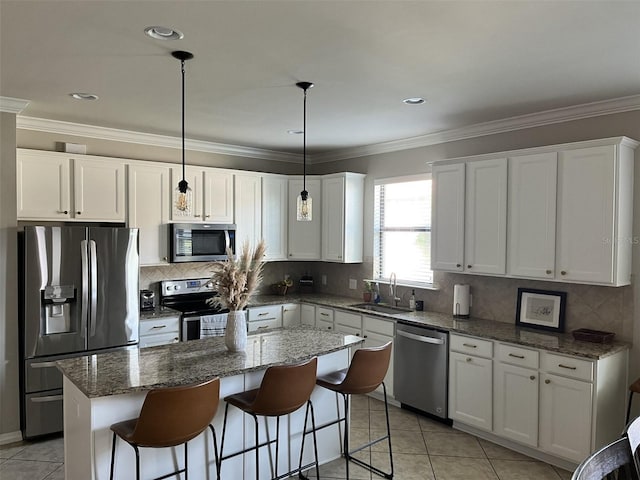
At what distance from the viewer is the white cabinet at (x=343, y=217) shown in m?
5.44

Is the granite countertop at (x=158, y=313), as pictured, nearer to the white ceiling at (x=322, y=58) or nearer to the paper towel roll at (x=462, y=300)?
the white ceiling at (x=322, y=58)

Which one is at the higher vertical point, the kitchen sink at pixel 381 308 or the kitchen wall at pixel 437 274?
the kitchen wall at pixel 437 274

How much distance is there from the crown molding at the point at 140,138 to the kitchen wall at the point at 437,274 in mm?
55

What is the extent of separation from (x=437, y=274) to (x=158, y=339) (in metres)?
2.88

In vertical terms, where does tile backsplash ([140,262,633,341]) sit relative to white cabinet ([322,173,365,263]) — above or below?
below

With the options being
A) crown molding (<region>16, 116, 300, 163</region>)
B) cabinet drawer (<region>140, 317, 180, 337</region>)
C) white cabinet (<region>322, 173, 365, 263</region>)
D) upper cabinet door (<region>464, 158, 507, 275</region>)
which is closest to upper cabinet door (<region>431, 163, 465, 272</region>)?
upper cabinet door (<region>464, 158, 507, 275</region>)

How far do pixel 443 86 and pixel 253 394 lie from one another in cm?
240

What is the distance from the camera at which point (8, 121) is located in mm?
3652

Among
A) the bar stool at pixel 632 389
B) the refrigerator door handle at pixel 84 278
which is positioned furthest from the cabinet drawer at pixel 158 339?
the bar stool at pixel 632 389

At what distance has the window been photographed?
4930 mm

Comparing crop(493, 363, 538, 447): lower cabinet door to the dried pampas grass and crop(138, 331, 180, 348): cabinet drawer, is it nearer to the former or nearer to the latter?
the dried pampas grass

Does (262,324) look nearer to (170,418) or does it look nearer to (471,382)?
(471,382)

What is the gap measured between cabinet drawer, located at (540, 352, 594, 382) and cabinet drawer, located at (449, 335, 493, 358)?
43 centimetres

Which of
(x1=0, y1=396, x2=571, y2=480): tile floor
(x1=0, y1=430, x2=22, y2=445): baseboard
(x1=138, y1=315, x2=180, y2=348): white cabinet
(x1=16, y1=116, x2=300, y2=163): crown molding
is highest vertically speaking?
(x1=16, y1=116, x2=300, y2=163): crown molding
